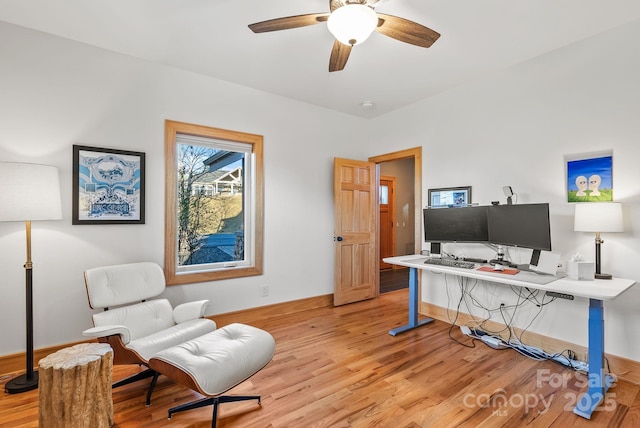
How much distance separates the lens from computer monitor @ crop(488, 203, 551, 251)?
241 cm

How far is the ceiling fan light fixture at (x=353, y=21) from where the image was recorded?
5.59 feet

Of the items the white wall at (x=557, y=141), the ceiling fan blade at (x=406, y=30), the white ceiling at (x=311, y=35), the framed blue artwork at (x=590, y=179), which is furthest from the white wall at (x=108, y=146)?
the framed blue artwork at (x=590, y=179)

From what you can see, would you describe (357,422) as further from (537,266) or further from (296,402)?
(537,266)

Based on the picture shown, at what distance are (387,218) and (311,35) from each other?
183 inches

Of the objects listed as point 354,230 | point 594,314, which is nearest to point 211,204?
point 354,230

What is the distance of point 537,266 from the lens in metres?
2.48

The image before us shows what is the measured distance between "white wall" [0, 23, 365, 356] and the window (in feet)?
0.34

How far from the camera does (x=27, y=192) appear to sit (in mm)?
2068

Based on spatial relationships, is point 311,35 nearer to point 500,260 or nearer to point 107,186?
point 107,186

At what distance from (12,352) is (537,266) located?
4260 millimetres

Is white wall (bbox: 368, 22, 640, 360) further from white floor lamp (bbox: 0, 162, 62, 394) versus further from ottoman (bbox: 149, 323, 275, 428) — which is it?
white floor lamp (bbox: 0, 162, 62, 394)

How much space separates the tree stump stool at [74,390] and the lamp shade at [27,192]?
1.03 metres

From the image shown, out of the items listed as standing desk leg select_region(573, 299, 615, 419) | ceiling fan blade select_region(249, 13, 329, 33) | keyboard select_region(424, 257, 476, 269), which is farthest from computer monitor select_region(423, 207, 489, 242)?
ceiling fan blade select_region(249, 13, 329, 33)

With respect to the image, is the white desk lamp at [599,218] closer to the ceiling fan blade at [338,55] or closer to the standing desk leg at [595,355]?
the standing desk leg at [595,355]
